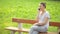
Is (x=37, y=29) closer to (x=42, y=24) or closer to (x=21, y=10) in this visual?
(x=42, y=24)

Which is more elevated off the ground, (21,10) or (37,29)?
(21,10)

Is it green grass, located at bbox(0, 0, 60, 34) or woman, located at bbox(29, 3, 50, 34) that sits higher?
green grass, located at bbox(0, 0, 60, 34)

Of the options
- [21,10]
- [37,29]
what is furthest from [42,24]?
[21,10]

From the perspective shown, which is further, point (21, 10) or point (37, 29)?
point (21, 10)

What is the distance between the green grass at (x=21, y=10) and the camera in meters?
7.26

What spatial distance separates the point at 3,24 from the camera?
23.0 feet

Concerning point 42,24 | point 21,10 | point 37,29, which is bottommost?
point 37,29

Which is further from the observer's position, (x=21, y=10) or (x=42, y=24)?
(x=21, y=10)

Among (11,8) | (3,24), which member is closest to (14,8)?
(11,8)

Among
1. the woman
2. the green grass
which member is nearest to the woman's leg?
the woman

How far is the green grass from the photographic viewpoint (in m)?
7.26

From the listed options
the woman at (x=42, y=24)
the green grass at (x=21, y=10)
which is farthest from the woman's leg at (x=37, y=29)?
the green grass at (x=21, y=10)

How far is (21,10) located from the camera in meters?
7.87

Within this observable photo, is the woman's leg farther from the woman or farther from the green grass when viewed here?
the green grass
